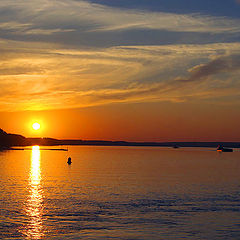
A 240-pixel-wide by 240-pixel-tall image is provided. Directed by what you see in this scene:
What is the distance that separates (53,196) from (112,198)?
8945 mm

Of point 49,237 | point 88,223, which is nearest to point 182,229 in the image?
point 88,223

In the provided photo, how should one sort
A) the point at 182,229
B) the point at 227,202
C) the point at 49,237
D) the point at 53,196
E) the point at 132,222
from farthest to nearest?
1. the point at 53,196
2. the point at 227,202
3. the point at 132,222
4. the point at 182,229
5. the point at 49,237

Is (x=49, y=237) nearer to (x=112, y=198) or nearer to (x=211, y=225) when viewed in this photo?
(x=211, y=225)

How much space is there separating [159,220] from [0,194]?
29.3 m

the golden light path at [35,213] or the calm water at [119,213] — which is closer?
the golden light path at [35,213]

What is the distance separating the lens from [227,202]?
56625mm

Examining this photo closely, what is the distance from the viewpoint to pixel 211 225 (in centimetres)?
4209

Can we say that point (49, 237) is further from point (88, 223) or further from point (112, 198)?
point (112, 198)

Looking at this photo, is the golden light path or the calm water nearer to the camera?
the golden light path

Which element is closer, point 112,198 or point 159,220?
point 159,220

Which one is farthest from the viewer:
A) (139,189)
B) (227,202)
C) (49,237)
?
(139,189)

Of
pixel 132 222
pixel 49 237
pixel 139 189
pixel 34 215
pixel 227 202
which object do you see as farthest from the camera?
pixel 139 189

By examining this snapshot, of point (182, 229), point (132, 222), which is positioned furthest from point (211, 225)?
point (132, 222)

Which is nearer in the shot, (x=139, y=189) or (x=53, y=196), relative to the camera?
(x=53, y=196)
